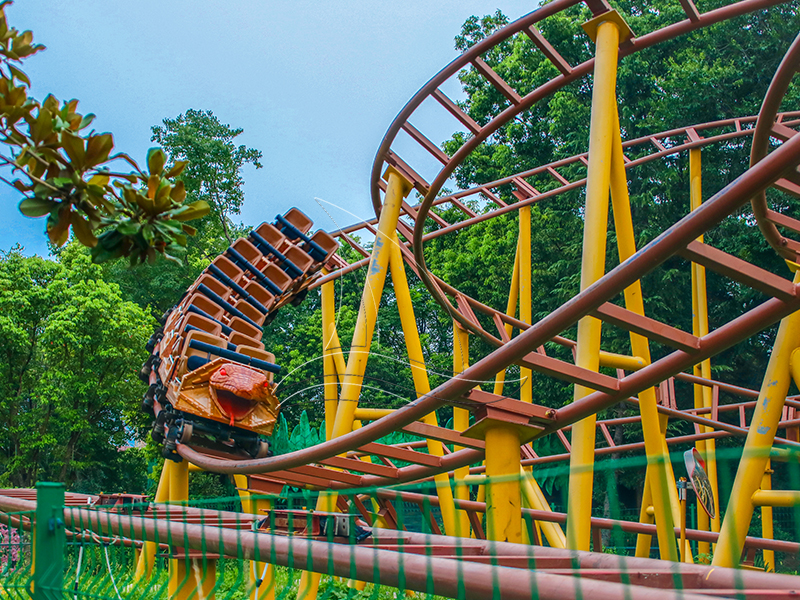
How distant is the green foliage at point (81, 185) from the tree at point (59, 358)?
58.1 ft

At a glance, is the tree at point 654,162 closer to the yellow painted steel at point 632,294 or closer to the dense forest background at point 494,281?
the dense forest background at point 494,281

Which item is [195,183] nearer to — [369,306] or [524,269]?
[524,269]

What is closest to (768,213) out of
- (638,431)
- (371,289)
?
(371,289)

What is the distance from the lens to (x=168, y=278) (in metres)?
23.9

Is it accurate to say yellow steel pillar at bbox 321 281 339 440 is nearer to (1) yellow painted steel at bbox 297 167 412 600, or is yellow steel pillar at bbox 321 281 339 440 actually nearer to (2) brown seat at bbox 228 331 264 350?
(2) brown seat at bbox 228 331 264 350

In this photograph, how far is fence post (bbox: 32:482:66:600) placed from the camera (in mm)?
2574

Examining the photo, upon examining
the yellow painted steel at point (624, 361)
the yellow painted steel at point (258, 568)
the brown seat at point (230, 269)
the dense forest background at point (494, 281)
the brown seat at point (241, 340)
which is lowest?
the yellow painted steel at point (258, 568)

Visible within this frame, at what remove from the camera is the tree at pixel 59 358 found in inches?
732

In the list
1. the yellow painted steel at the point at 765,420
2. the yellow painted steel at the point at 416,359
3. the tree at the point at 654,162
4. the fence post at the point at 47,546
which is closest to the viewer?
the fence post at the point at 47,546

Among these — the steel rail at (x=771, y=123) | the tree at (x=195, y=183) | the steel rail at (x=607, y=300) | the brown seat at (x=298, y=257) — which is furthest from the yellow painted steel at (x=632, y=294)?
the tree at (x=195, y=183)

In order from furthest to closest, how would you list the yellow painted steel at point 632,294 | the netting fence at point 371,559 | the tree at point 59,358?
1. the tree at point 59,358
2. the yellow painted steel at point 632,294
3. the netting fence at point 371,559

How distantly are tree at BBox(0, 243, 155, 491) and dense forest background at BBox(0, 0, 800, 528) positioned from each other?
4 centimetres

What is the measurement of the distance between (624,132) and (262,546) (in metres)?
17.7

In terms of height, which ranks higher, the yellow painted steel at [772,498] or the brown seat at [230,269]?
the brown seat at [230,269]
